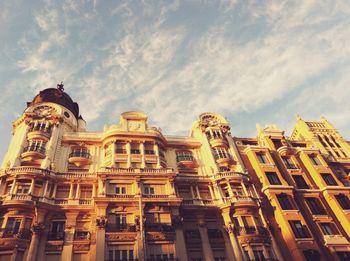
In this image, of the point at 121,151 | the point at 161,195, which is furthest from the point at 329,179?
the point at 121,151

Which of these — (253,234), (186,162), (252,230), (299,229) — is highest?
(186,162)

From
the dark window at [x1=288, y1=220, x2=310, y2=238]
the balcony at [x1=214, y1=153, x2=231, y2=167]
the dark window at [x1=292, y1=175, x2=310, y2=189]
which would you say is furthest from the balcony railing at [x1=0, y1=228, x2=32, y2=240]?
the dark window at [x1=292, y1=175, x2=310, y2=189]

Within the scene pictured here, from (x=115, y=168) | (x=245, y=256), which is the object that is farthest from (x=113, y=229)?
(x=245, y=256)

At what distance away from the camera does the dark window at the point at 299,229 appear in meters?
34.6

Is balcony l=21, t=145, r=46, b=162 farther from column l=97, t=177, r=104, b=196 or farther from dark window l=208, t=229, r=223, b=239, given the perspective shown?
dark window l=208, t=229, r=223, b=239

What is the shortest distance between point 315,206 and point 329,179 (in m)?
6.38

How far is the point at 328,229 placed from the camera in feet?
120

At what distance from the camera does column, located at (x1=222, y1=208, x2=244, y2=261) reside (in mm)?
31756

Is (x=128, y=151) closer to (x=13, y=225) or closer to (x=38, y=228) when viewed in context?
(x=38, y=228)

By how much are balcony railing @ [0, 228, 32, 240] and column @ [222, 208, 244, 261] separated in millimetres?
21014

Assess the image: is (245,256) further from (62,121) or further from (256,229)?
(62,121)

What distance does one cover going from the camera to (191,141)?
46.1 meters

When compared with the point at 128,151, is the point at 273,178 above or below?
below

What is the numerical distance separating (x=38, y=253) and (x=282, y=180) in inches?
1216
